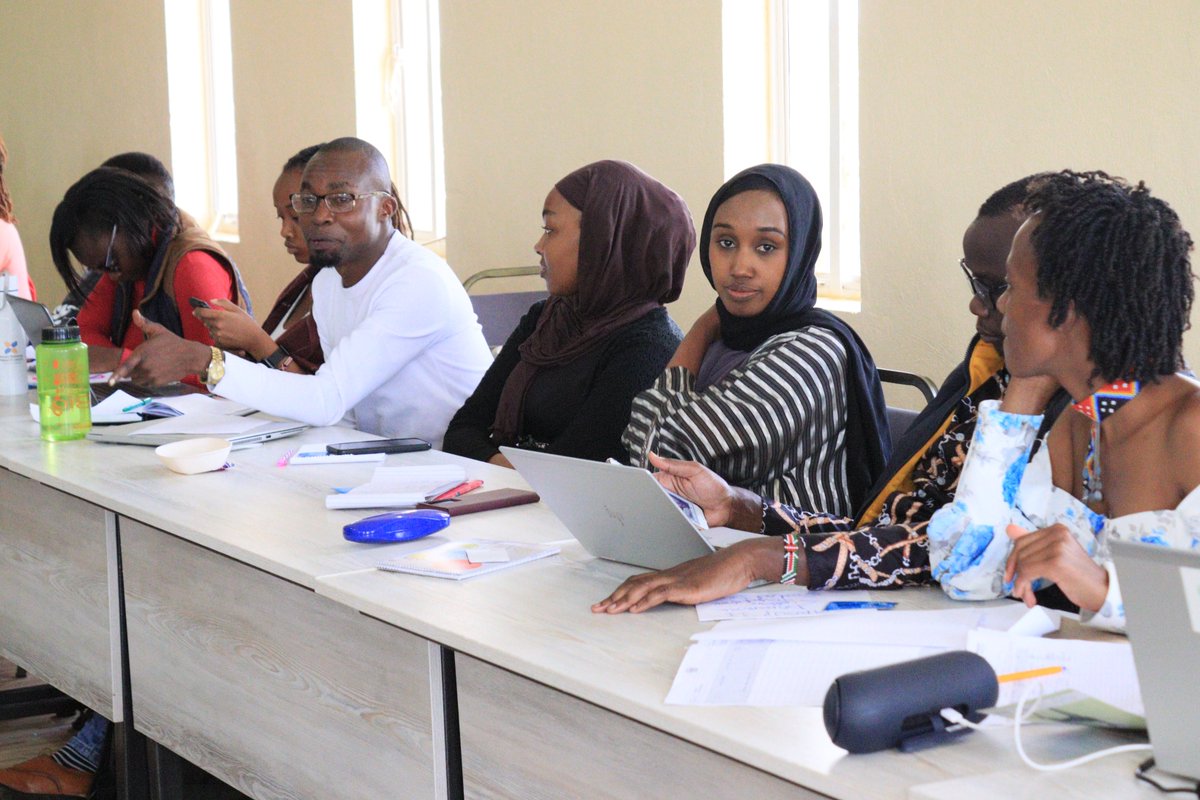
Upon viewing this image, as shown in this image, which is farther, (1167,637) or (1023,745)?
(1023,745)

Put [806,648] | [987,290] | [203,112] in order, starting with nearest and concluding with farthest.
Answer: [806,648] → [987,290] → [203,112]

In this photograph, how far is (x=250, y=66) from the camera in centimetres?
590

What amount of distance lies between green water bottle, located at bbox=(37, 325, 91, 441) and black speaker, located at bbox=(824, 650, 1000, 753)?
199 cm

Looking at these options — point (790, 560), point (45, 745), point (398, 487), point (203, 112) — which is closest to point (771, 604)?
point (790, 560)

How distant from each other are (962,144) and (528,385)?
46.9 inches

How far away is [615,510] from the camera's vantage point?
5.22 ft

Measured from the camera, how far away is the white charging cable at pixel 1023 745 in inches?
40.9

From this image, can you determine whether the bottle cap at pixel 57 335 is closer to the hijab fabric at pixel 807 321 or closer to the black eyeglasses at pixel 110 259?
the black eyeglasses at pixel 110 259

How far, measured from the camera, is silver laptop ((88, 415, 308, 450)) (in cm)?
254

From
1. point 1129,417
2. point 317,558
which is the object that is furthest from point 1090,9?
point 317,558

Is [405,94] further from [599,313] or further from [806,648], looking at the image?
[806,648]

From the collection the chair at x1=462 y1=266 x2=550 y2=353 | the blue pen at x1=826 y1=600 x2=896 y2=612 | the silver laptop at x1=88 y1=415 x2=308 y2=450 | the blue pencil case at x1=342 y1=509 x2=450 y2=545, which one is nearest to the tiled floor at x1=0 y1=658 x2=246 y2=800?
the silver laptop at x1=88 y1=415 x2=308 y2=450

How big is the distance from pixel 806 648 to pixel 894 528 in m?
0.34

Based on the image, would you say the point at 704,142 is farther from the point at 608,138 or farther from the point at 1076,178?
the point at 1076,178
